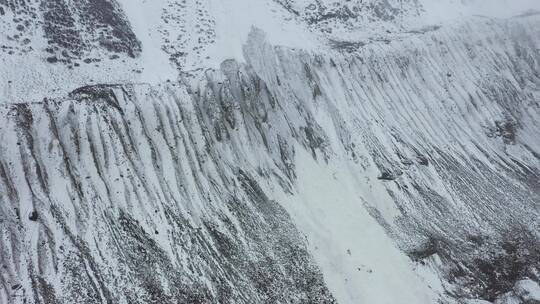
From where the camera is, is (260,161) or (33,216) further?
(260,161)

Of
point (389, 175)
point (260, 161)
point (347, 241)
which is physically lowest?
point (347, 241)

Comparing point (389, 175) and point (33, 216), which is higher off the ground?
point (33, 216)

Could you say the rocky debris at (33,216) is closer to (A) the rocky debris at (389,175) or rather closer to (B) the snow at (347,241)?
(B) the snow at (347,241)

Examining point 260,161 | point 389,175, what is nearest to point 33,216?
point 260,161

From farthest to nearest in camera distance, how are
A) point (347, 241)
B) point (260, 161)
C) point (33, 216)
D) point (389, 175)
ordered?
point (389, 175) → point (260, 161) → point (347, 241) → point (33, 216)

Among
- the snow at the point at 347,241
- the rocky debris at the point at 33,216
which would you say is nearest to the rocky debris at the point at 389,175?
the snow at the point at 347,241

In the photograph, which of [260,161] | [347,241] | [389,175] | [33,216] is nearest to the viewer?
[33,216]

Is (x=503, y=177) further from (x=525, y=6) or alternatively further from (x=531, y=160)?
(x=525, y=6)

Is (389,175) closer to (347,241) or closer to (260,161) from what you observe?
(347,241)
